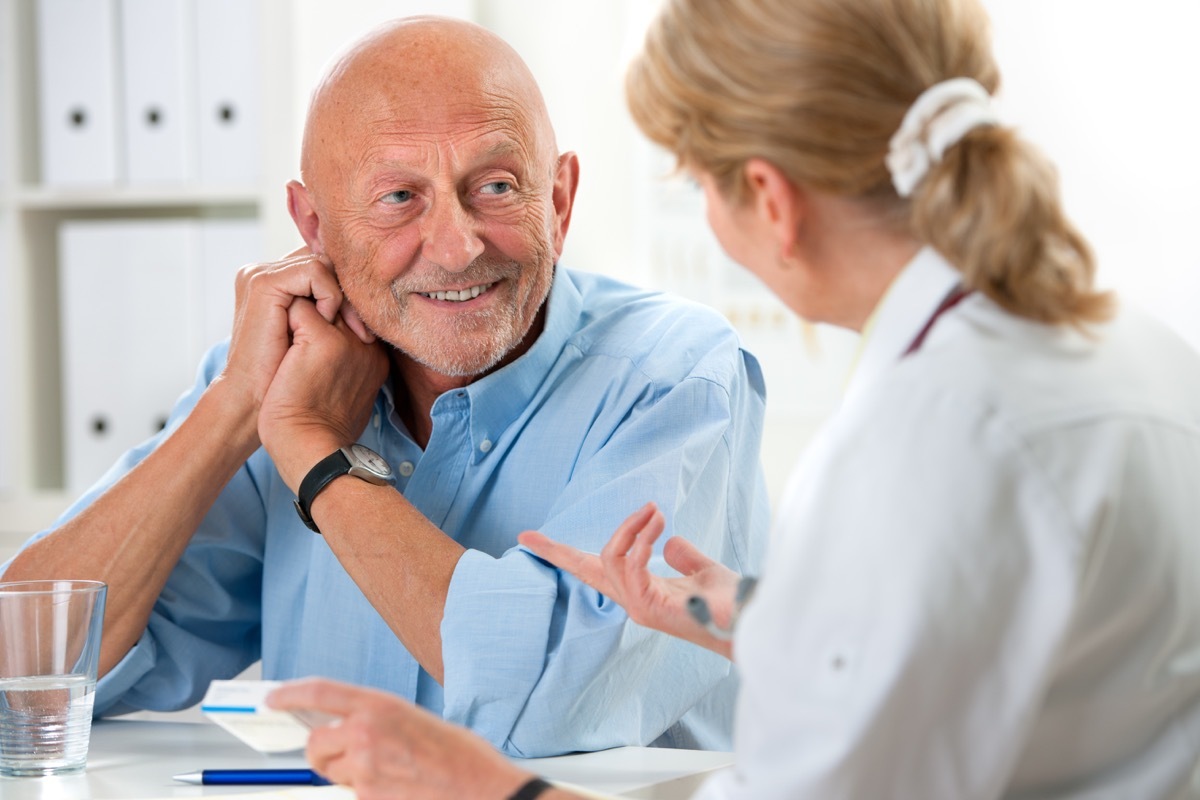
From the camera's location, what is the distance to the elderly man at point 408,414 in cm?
141

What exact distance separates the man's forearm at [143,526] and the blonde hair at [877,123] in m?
0.81

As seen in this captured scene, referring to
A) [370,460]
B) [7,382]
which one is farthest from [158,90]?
[370,460]

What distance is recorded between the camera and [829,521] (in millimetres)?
746

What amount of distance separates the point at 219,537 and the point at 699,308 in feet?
2.05

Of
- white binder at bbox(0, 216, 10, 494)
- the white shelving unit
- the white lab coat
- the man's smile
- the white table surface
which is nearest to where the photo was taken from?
the white lab coat

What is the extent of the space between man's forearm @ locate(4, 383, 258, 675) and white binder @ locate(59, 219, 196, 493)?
1.02 m

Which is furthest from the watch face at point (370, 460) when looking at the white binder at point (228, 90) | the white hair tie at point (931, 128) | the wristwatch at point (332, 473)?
the white binder at point (228, 90)

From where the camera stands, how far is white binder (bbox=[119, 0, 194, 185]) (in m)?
2.46

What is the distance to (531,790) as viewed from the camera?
844mm

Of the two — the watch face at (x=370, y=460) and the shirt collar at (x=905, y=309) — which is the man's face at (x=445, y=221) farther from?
the shirt collar at (x=905, y=309)

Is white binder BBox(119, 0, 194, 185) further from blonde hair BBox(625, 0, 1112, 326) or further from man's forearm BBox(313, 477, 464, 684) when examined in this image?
blonde hair BBox(625, 0, 1112, 326)

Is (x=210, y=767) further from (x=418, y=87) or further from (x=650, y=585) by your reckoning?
(x=418, y=87)

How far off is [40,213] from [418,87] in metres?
1.54

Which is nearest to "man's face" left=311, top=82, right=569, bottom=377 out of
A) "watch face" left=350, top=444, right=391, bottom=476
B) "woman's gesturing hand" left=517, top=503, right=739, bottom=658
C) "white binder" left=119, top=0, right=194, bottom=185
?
"watch face" left=350, top=444, right=391, bottom=476
